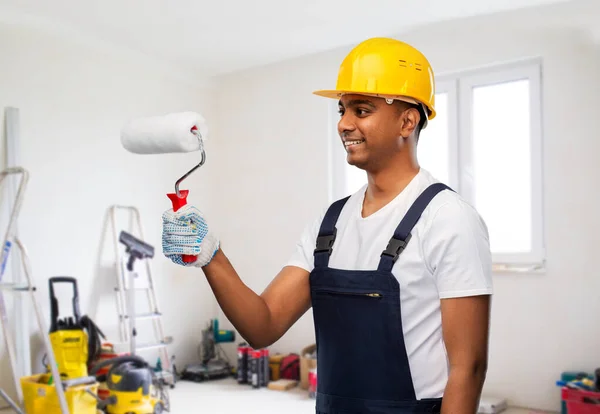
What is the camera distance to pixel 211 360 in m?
5.61

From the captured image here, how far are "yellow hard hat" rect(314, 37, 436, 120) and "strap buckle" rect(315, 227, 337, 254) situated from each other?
0.36 meters

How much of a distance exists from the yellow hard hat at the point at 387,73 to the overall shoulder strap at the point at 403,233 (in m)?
0.26

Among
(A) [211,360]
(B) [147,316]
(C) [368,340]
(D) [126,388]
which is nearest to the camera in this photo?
(C) [368,340]

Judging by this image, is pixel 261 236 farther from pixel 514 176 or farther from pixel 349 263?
pixel 349 263

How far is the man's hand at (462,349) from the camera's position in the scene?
131cm

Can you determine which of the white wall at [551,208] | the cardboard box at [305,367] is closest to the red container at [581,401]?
the white wall at [551,208]

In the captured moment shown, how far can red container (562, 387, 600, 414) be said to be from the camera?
3.64m

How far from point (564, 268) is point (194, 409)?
271cm

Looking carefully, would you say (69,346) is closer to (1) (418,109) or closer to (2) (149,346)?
(2) (149,346)

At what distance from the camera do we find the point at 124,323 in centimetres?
482

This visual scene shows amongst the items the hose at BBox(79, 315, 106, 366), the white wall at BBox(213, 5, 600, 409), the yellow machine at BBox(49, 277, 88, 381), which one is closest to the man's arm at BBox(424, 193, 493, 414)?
the white wall at BBox(213, 5, 600, 409)

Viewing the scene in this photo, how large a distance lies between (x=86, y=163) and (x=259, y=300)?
367cm

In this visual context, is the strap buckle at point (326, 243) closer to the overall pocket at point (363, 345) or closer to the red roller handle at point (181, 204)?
the overall pocket at point (363, 345)

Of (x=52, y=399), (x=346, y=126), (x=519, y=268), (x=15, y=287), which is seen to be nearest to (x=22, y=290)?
(x=15, y=287)
